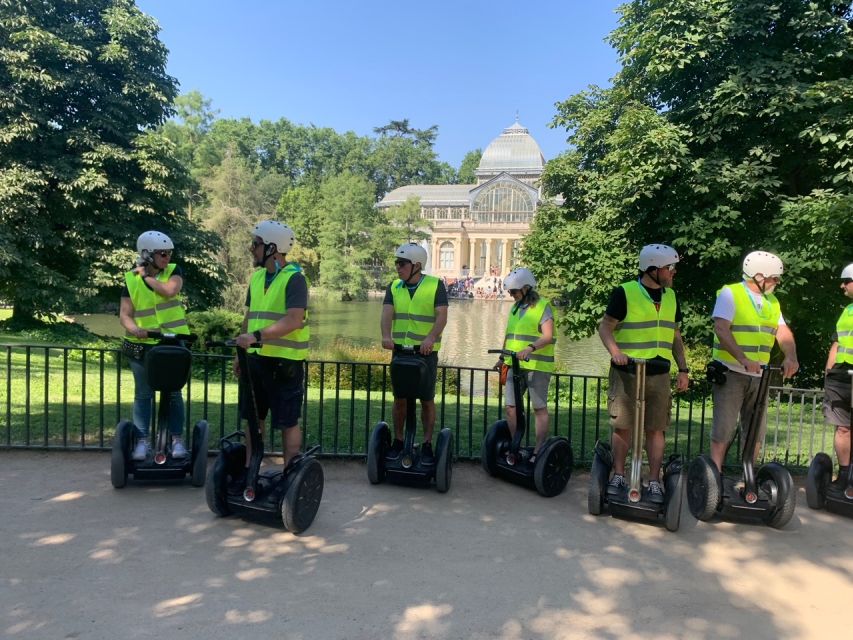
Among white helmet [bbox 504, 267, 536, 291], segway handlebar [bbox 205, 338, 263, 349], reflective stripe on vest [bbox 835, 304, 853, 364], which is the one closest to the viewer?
segway handlebar [bbox 205, 338, 263, 349]

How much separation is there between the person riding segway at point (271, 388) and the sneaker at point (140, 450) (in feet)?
3.26

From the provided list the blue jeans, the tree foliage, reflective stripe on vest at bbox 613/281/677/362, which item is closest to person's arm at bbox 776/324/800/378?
reflective stripe on vest at bbox 613/281/677/362

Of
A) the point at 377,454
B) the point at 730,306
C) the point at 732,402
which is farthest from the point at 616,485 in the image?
the point at 377,454

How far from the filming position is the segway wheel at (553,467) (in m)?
5.66

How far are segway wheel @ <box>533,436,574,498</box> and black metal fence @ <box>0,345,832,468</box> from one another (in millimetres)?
801

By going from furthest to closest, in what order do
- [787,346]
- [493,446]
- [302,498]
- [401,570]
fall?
[493,446] → [787,346] → [302,498] → [401,570]

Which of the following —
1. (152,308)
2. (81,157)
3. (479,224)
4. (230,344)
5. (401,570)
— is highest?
(479,224)

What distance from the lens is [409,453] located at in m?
5.78

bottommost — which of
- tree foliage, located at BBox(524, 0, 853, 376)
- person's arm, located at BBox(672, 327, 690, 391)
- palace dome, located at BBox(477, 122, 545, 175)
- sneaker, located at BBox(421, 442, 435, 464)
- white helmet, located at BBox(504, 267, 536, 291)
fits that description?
sneaker, located at BBox(421, 442, 435, 464)

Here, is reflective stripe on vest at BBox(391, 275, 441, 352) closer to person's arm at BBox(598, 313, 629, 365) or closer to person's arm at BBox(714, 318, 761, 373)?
person's arm at BBox(598, 313, 629, 365)

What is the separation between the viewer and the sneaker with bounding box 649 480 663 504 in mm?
5035

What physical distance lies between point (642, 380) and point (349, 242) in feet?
164

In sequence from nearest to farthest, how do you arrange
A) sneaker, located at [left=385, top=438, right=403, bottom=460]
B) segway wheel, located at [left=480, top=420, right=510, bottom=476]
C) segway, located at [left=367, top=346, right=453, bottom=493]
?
segway, located at [left=367, top=346, right=453, bottom=493] < sneaker, located at [left=385, top=438, right=403, bottom=460] < segway wheel, located at [left=480, top=420, right=510, bottom=476]

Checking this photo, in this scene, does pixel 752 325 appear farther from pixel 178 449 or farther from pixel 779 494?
pixel 178 449
